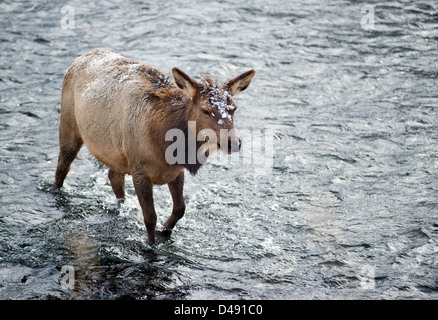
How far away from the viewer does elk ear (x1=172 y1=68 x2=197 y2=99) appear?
6.05m

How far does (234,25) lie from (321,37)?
2.18 meters

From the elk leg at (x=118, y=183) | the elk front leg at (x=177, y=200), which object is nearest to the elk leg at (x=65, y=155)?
the elk leg at (x=118, y=183)

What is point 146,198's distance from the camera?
6750 mm

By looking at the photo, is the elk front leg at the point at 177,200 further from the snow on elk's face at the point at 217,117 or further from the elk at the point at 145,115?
the snow on elk's face at the point at 217,117

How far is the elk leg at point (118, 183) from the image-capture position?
309 inches

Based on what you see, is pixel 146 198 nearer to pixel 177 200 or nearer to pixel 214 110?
pixel 177 200

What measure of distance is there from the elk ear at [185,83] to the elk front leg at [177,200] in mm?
1167

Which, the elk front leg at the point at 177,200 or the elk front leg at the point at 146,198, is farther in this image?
the elk front leg at the point at 177,200

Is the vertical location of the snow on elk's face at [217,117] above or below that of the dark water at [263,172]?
above

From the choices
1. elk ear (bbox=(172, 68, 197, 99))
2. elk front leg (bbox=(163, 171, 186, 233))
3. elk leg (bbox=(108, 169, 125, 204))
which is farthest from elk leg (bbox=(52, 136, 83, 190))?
elk ear (bbox=(172, 68, 197, 99))

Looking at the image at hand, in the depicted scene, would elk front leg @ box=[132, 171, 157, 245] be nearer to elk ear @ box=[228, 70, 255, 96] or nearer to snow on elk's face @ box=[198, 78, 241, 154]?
snow on elk's face @ box=[198, 78, 241, 154]

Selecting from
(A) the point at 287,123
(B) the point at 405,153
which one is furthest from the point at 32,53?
(B) the point at 405,153

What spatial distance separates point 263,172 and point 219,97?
2909 mm
